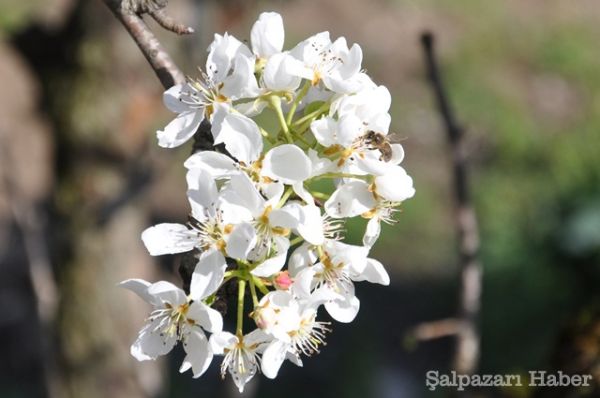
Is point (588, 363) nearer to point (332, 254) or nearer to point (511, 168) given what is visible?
point (332, 254)

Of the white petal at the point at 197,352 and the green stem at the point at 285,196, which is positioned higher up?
the green stem at the point at 285,196

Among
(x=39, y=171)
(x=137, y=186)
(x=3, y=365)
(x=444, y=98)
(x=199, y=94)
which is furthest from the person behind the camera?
(x=39, y=171)

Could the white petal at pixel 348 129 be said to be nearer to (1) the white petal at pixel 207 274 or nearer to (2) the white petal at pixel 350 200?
(2) the white petal at pixel 350 200

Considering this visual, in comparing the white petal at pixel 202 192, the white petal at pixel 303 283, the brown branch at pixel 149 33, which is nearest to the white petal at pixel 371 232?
the white petal at pixel 303 283

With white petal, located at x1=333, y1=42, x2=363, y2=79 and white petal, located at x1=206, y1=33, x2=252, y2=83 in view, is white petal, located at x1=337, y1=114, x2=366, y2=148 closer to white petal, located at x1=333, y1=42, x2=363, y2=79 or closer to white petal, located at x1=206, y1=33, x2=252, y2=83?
white petal, located at x1=333, y1=42, x2=363, y2=79

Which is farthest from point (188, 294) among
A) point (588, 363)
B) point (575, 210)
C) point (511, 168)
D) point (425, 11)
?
point (425, 11)

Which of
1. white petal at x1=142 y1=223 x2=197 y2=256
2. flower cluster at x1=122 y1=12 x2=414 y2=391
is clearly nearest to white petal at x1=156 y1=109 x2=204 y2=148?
flower cluster at x1=122 y1=12 x2=414 y2=391

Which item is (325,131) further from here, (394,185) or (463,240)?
(463,240)
